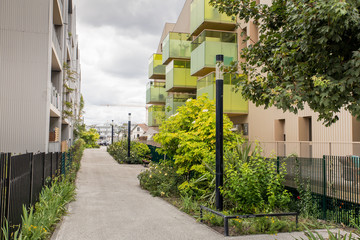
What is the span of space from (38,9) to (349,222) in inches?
522

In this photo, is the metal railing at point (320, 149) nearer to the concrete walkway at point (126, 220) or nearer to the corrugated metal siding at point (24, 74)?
the concrete walkway at point (126, 220)

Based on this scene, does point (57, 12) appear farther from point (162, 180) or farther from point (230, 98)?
point (162, 180)

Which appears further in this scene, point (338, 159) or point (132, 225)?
Answer: point (338, 159)

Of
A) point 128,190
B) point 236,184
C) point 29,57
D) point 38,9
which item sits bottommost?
point 128,190

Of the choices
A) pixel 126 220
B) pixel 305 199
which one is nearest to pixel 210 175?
pixel 305 199

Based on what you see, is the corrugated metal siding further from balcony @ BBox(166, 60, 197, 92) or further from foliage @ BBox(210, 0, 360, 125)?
balcony @ BBox(166, 60, 197, 92)

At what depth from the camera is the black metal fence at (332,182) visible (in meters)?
7.85

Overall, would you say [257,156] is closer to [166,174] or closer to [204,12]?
[166,174]

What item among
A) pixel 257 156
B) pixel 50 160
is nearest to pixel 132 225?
pixel 257 156

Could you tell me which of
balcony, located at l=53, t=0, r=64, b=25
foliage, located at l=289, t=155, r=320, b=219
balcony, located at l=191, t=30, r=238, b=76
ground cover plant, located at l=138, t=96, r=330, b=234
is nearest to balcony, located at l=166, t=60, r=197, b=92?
balcony, located at l=191, t=30, r=238, b=76

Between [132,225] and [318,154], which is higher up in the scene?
[318,154]

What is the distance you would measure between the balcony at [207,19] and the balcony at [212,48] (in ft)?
2.27

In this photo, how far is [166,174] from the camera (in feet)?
40.4

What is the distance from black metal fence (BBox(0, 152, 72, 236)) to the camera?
5.26 metres
